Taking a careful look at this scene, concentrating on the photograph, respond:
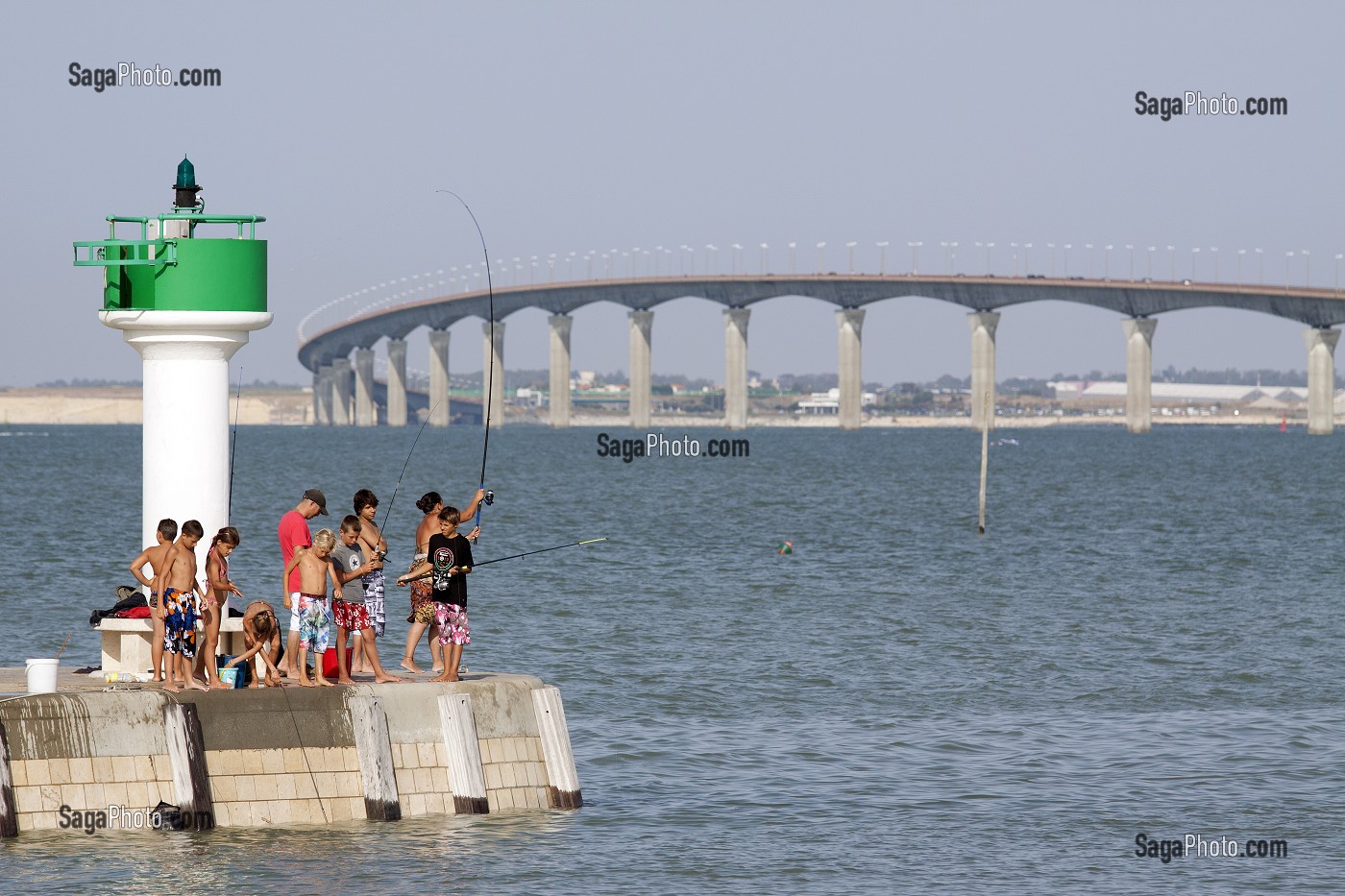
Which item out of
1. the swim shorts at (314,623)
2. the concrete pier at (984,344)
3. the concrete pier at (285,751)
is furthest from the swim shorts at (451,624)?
the concrete pier at (984,344)

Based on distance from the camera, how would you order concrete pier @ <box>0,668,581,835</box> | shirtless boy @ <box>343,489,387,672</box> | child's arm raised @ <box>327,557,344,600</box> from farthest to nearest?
shirtless boy @ <box>343,489,387,672</box>
child's arm raised @ <box>327,557,344,600</box>
concrete pier @ <box>0,668,581,835</box>

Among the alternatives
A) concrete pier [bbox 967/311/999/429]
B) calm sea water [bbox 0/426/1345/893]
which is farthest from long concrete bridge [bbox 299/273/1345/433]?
calm sea water [bbox 0/426/1345/893]

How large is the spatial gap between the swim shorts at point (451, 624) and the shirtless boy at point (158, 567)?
1889mm

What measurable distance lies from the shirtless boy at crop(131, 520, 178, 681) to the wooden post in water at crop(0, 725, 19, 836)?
1358 millimetres

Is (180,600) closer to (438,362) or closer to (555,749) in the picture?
(555,749)

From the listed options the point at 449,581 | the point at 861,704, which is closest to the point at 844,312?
the point at 861,704

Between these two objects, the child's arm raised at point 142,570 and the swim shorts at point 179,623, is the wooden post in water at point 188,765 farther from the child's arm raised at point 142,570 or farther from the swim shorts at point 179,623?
the child's arm raised at point 142,570

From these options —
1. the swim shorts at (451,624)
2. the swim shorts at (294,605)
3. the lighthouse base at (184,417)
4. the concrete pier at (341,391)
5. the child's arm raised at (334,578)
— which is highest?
the concrete pier at (341,391)

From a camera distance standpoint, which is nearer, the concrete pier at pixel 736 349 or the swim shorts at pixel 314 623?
the swim shorts at pixel 314 623

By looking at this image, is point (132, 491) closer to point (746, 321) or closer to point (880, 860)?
point (880, 860)

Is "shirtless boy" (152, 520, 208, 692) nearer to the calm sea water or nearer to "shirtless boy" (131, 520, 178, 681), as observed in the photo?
"shirtless boy" (131, 520, 178, 681)

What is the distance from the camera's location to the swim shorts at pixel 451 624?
13.8 meters

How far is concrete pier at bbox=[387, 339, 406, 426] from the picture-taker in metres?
171

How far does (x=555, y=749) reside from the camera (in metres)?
14.0
